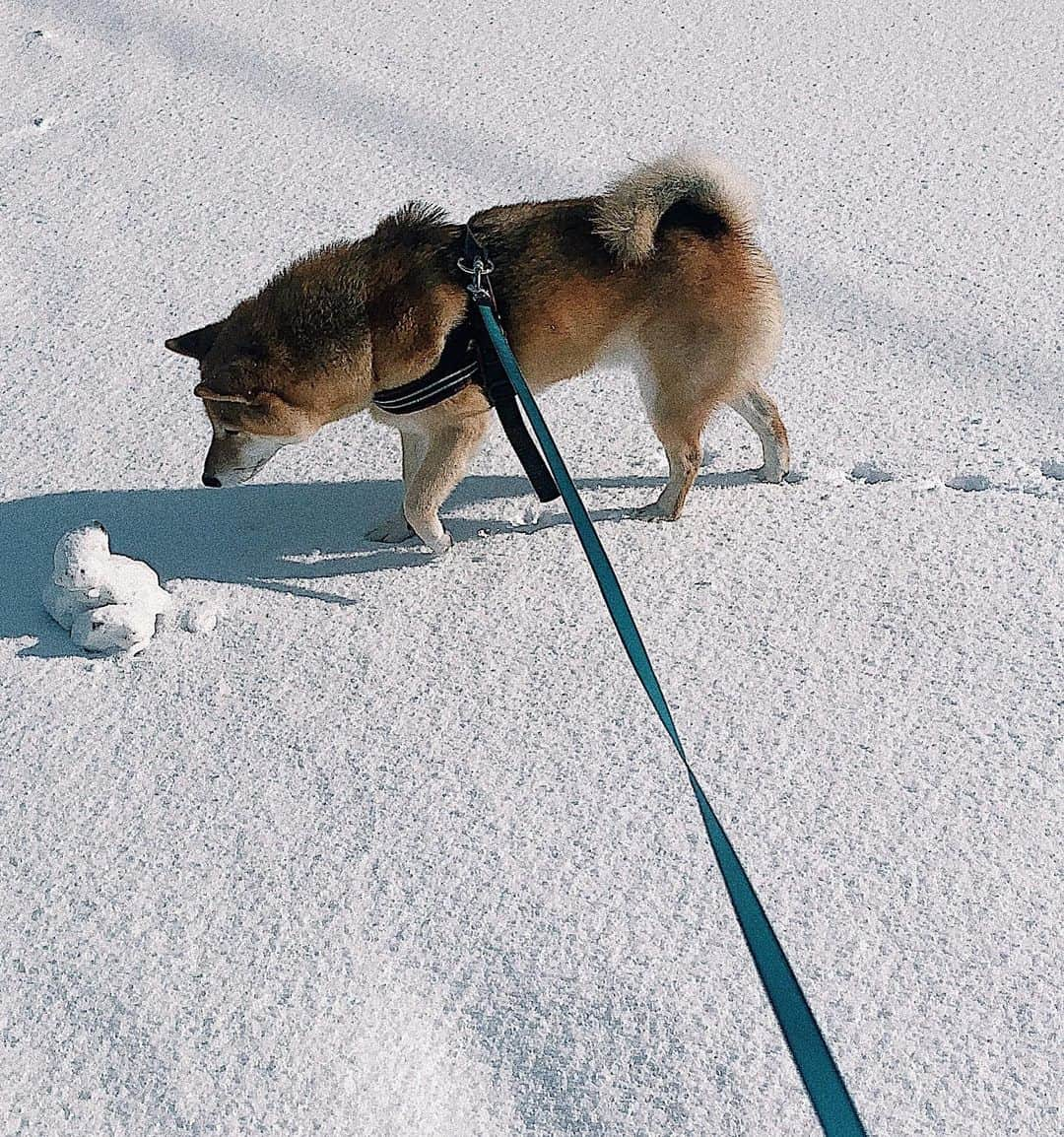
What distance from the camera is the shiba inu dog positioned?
221cm

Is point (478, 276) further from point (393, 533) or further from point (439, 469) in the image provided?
point (393, 533)

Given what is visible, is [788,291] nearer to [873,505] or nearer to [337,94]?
[873,505]

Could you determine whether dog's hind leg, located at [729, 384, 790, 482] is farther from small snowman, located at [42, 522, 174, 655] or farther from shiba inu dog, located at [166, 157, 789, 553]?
small snowman, located at [42, 522, 174, 655]

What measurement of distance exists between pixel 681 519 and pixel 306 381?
2.80 feet

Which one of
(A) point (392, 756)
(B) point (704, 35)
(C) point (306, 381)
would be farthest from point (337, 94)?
(A) point (392, 756)

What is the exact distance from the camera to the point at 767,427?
8.23ft

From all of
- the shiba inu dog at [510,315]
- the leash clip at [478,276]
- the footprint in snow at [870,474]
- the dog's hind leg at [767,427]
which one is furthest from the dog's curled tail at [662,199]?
the footprint in snow at [870,474]

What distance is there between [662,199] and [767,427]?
0.56 meters

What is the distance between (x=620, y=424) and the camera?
279 centimetres

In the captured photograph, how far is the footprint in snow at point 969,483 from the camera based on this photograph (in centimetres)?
248

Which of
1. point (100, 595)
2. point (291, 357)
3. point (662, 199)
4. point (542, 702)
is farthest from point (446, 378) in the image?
point (100, 595)

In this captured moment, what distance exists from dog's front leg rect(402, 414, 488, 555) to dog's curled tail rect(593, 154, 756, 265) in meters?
0.45

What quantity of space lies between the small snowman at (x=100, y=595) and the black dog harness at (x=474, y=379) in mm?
605

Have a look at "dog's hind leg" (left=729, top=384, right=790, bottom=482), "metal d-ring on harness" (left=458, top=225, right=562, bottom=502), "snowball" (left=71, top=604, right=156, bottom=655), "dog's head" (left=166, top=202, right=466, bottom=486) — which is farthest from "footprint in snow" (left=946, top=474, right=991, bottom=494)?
"snowball" (left=71, top=604, right=156, bottom=655)
